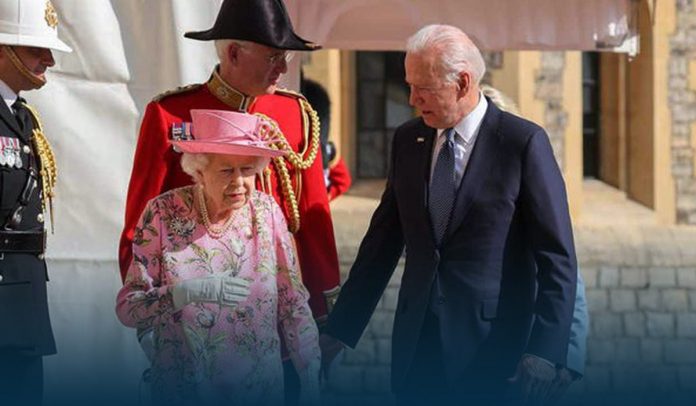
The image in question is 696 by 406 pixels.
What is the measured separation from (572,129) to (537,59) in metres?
0.70

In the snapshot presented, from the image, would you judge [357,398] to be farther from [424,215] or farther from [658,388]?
[424,215]

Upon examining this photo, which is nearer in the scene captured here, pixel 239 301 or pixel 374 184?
pixel 239 301

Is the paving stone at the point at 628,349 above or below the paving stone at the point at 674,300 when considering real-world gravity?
below

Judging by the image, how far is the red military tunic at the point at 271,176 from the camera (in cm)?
492

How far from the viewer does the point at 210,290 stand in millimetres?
4496

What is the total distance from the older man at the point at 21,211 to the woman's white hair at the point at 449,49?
3.12ft

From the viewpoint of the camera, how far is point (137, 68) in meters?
5.92

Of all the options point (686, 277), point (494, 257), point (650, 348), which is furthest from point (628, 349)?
point (494, 257)

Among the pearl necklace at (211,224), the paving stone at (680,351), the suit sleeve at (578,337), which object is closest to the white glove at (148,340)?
the pearl necklace at (211,224)

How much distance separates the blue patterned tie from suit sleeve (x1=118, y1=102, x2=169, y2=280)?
0.69 m

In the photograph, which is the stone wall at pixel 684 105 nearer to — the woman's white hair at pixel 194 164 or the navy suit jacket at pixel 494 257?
the navy suit jacket at pixel 494 257

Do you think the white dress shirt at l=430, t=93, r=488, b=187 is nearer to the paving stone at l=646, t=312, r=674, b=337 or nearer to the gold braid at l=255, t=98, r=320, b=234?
the gold braid at l=255, t=98, r=320, b=234

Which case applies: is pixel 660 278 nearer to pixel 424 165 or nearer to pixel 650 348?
pixel 650 348

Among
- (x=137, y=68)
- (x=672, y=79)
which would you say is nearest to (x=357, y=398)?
(x=137, y=68)
